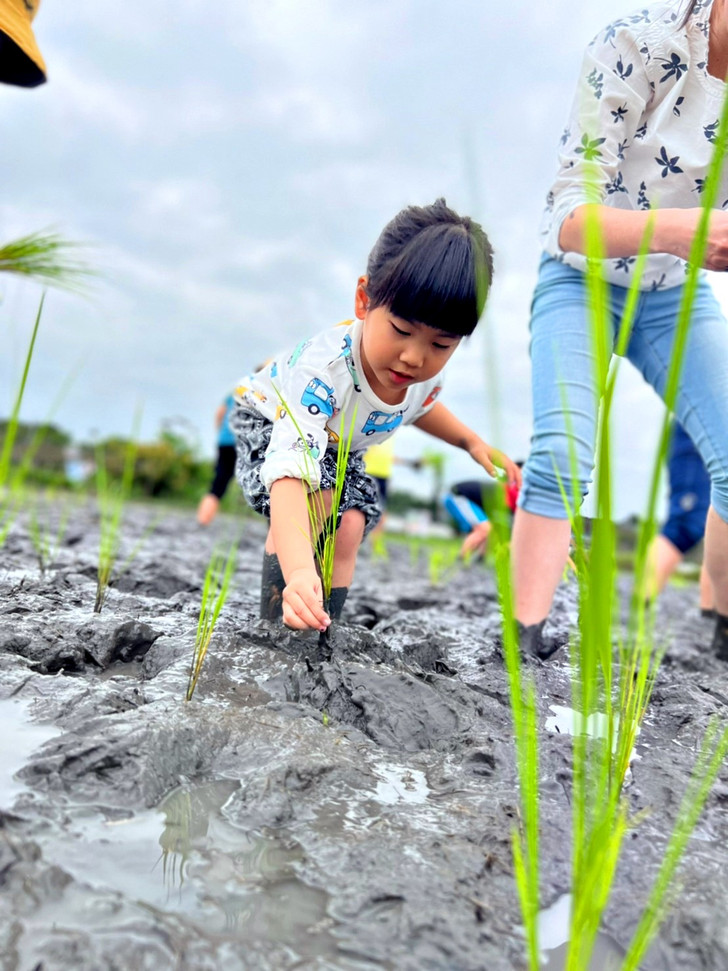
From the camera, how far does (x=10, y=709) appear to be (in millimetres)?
1170

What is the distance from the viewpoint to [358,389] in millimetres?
1803

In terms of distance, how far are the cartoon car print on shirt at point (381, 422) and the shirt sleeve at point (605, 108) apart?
23.2 inches

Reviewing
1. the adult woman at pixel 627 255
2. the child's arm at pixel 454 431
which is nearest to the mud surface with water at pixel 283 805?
the adult woman at pixel 627 255

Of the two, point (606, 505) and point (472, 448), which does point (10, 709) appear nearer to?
point (606, 505)

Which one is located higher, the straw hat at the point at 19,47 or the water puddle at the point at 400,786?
the straw hat at the point at 19,47

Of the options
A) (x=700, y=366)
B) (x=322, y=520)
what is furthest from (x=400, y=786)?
(x=700, y=366)

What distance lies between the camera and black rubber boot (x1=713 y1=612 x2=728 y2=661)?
2518 mm

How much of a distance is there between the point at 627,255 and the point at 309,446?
0.78 meters

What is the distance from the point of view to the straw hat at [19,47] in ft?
7.69

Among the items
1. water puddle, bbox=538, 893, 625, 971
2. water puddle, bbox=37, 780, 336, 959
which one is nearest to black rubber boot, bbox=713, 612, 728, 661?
water puddle, bbox=538, 893, 625, 971

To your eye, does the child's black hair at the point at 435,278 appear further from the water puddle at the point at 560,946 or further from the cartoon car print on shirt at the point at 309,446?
the water puddle at the point at 560,946

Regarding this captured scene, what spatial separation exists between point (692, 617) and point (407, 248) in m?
3.38

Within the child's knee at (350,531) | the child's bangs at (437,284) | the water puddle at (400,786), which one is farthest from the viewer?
the child's knee at (350,531)

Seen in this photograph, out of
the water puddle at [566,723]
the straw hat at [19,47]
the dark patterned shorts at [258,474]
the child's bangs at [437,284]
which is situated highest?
the straw hat at [19,47]
